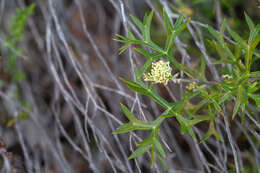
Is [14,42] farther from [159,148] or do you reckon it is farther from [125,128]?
[159,148]

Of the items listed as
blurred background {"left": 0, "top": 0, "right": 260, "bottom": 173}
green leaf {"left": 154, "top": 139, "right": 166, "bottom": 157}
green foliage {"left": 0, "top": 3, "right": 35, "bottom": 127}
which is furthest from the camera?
blurred background {"left": 0, "top": 0, "right": 260, "bottom": 173}

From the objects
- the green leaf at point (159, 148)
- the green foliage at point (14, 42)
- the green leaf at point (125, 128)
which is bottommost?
the green leaf at point (159, 148)

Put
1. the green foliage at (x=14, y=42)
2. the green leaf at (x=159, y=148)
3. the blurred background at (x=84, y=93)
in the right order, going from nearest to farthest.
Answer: the green leaf at (x=159, y=148) → the green foliage at (x=14, y=42) → the blurred background at (x=84, y=93)

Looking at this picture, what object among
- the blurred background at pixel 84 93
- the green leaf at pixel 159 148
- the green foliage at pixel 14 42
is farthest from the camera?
the blurred background at pixel 84 93

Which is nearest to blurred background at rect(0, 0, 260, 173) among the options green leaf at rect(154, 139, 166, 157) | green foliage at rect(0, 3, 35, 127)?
green foliage at rect(0, 3, 35, 127)

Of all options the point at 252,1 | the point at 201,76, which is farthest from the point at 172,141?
the point at 252,1

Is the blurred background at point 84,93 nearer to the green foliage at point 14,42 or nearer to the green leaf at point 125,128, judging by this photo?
the green foliage at point 14,42

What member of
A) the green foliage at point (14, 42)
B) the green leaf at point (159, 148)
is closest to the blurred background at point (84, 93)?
the green foliage at point (14, 42)

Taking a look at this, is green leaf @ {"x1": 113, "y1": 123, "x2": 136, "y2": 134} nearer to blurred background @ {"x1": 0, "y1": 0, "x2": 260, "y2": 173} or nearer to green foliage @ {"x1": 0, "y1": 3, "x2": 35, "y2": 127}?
A: blurred background @ {"x1": 0, "y1": 0, "x2": 260, "y2": 173}

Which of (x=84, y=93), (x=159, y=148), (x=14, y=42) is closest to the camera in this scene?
(x=159, y=148)

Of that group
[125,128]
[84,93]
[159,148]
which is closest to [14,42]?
[84,93]

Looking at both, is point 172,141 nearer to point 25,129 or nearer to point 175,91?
point 175,91
